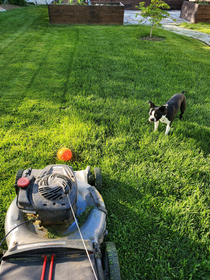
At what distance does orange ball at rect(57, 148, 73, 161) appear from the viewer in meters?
2.51

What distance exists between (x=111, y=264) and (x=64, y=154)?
4.62ft

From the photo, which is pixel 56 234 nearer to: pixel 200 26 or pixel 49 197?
pixel 49 197

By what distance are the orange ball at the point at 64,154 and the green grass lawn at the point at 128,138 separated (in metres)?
0.10

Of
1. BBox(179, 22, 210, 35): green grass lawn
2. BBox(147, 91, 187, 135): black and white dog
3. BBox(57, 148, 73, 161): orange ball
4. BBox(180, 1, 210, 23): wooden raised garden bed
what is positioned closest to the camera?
BBox(57, 148, 73, 161): orange ball

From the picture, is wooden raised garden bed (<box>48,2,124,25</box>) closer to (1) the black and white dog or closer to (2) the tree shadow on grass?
(1) the black and white dog

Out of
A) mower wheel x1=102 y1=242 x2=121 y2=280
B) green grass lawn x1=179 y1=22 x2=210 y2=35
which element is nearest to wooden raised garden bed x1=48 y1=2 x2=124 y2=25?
green grass lawn x1=179 y1=22 x2=210 y2=35

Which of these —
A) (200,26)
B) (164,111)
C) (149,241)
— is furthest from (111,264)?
(200,26)

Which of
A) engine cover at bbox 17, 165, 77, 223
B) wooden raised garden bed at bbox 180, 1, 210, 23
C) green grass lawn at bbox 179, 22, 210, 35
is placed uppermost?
wooden raised garden bed at bbox 180, 1, 210, 23

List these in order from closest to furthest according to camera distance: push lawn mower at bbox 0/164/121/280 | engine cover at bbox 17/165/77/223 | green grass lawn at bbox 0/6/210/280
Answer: push lawn mower at bbox 0/164/121/280, engine cover at bbox 17/165/77/223, green grass lawn at bbox 0/6/210/280

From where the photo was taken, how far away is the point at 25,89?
4184 millimetres

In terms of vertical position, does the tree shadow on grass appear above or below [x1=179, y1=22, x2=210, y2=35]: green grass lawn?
below

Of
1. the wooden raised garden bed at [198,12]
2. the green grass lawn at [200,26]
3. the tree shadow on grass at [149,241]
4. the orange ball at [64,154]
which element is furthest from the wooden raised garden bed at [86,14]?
the tree shadow on grass at [149,241]

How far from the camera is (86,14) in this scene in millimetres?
9438

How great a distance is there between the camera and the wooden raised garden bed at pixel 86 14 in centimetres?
920
